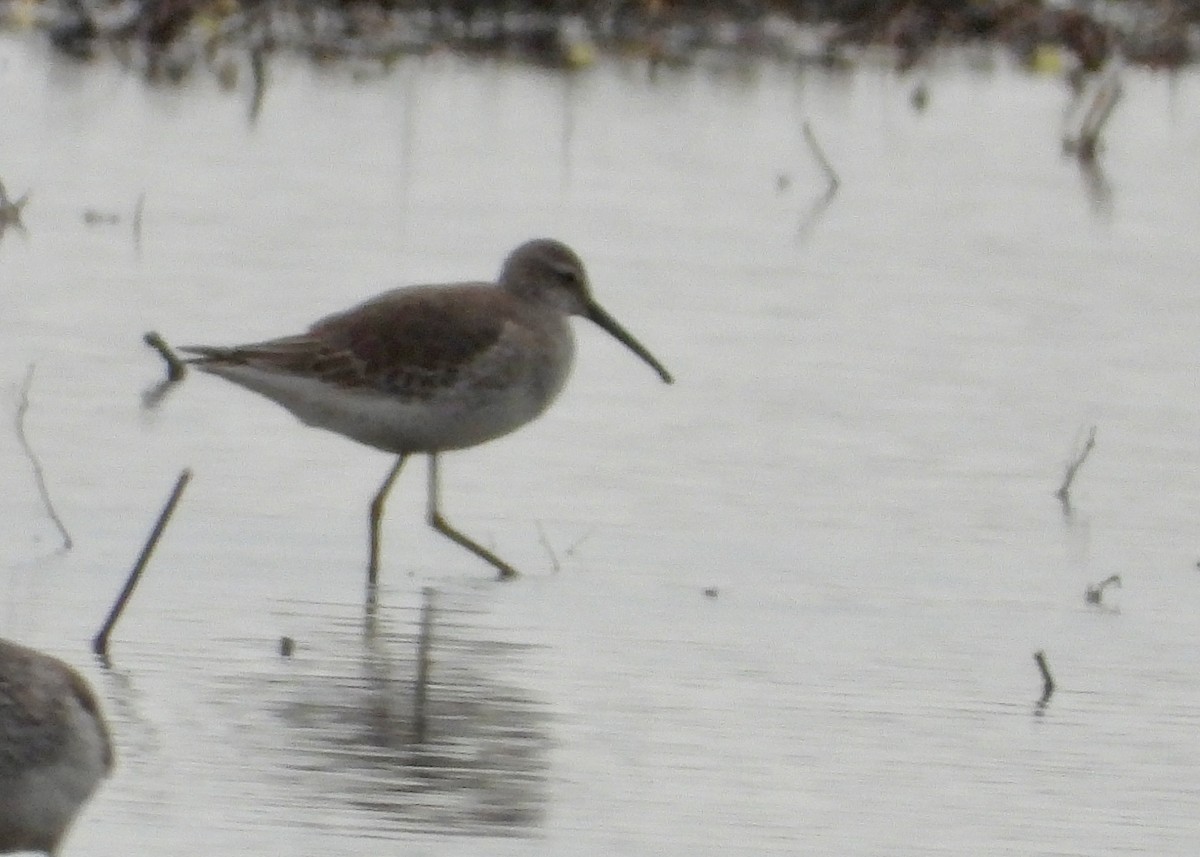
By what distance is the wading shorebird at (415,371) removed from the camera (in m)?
9.86

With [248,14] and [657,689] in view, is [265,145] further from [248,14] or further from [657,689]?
[657,689]

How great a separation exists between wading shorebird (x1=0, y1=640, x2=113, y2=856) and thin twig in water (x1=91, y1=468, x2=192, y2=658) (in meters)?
1.66

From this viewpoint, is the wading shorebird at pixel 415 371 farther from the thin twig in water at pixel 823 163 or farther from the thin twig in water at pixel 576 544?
the thin twig in water at pixel 823 163

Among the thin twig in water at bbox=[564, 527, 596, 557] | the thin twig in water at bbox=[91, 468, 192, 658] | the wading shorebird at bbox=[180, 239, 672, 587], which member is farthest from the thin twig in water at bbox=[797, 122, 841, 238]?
the thin twig in water at bbox=[91, 468, 192, 658]

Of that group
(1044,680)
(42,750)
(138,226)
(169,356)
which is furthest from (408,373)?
(138,226)

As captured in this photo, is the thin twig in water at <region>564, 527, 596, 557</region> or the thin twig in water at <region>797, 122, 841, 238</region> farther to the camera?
the thin twig in water at <region>797, 122, 841, 238</region>

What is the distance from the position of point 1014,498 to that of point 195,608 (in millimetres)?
3152

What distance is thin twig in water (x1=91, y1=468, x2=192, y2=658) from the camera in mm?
7723

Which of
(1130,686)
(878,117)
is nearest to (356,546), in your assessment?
(1130,686)

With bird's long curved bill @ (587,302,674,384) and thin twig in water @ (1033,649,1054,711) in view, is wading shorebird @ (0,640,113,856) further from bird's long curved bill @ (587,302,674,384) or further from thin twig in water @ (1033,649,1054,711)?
bird's long curved bill @ (587,302,674,384)

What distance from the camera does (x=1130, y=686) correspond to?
841 cm

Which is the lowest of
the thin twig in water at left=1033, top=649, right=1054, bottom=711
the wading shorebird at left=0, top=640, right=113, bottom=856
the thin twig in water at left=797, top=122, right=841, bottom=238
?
the thin twig in water at left=797, top=122, right=841, bottom=238

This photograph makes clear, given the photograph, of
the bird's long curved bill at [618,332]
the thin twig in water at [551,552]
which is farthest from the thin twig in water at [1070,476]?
the thin twig in water at [551,552]

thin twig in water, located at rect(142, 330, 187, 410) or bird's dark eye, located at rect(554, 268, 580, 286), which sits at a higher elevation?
bird's dark eye, located at rect(554, 268, 580, 286)
